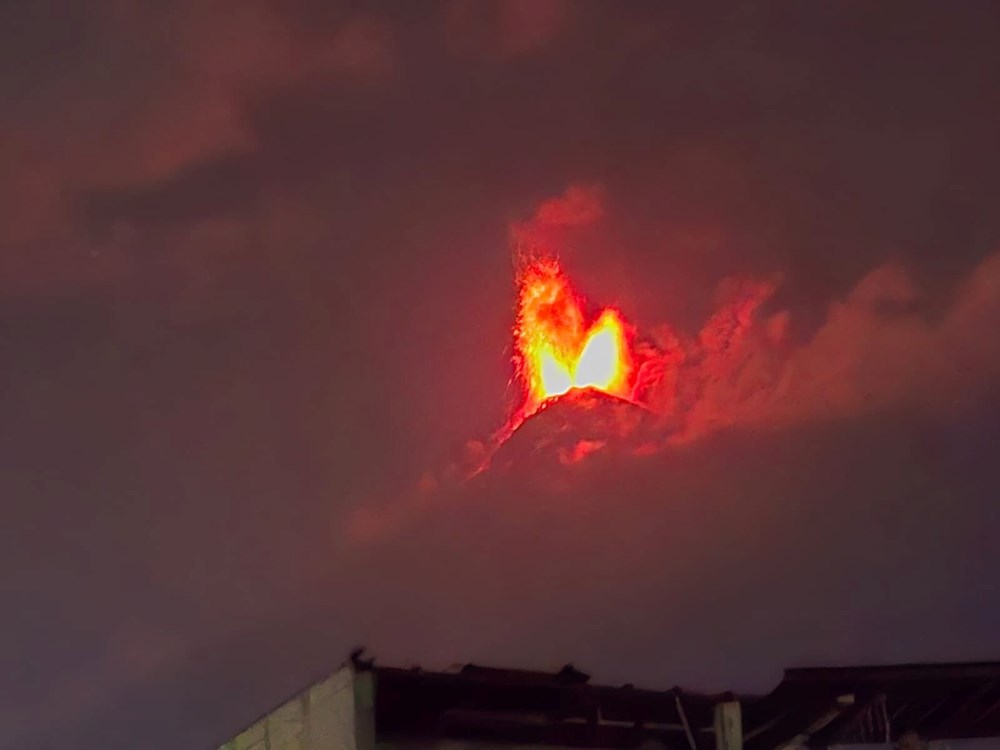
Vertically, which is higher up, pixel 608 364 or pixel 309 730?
pixel 608 364

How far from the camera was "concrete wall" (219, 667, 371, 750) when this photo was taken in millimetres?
16531

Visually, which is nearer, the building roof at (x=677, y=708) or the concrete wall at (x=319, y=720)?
the concrete wall at (x=319, y=720)

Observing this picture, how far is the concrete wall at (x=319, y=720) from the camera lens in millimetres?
16531

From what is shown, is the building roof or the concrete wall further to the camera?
the building roof

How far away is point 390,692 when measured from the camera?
664 inches

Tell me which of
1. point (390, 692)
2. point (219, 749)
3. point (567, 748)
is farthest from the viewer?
point (219, 749)

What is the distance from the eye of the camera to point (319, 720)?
17328mm

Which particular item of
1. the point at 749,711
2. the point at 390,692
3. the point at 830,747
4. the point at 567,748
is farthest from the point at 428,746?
the point at 830,747

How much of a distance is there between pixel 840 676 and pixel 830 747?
2695mm

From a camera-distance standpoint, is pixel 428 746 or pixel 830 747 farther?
pixel 830 747

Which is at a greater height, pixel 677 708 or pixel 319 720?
pixel 677 708

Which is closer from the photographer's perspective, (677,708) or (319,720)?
(319,720)

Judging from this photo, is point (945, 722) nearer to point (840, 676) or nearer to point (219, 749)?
point (840, 676)

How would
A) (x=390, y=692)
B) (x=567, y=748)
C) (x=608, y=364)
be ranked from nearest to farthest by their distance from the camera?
(x=390, y=692) → (x=567, y=748) → (x=608, y=364)
